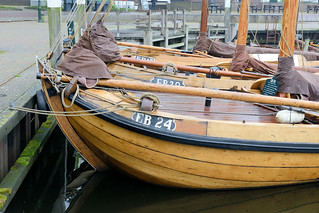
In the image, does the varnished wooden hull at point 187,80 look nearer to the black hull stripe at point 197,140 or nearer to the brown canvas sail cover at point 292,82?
the brown canvas sail cover at point 292,82

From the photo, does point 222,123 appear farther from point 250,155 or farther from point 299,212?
point 299,212

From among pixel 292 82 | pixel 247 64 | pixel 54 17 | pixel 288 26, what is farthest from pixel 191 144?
pixel 54 17

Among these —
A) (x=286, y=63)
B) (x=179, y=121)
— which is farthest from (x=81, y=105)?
(x=286, y=63)

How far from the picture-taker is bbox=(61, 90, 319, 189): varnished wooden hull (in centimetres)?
601

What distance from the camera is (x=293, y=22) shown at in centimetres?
715

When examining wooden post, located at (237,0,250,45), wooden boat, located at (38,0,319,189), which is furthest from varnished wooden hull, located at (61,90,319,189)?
wooden post, located at (237,0,250,45)

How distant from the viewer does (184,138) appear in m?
5.95

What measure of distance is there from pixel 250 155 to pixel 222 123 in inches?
27.0

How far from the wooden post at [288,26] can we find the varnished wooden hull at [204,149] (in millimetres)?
1597

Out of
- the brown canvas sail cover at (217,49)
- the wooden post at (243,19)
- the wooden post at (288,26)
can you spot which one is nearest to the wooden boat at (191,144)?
the wooden post at (288,26)

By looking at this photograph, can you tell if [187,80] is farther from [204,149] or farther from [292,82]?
[204,149]

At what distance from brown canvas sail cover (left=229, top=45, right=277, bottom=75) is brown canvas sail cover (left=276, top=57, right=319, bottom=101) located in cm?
243

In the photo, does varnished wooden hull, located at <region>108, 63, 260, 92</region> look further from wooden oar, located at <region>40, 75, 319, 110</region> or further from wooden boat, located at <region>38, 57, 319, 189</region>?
wooden oar, located at <region>40, 75, 319, 110</region>

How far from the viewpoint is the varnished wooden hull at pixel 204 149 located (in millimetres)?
6008
